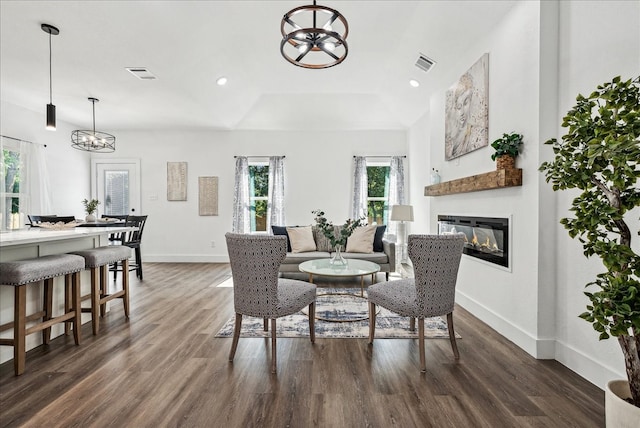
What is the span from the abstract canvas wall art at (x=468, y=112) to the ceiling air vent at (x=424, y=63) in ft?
Answer: 1.46

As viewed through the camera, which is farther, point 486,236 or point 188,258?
point 188,258

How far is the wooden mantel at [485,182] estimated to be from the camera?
8.23ft

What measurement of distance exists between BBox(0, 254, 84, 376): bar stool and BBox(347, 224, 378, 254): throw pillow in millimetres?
3390

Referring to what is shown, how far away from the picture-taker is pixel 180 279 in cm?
496

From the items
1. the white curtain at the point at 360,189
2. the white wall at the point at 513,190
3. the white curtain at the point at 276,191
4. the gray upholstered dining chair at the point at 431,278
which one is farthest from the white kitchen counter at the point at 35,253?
the white curtain at the point at 360,189

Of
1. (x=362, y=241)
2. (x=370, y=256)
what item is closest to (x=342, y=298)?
(x=370, y=256)

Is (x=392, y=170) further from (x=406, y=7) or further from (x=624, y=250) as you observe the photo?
(x=624, y=250)

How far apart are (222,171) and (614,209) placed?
632 cm

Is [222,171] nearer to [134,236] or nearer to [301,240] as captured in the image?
[134,236]

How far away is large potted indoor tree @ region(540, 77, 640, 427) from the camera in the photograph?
1.11 metres

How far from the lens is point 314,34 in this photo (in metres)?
2.51

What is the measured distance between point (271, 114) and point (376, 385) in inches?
218

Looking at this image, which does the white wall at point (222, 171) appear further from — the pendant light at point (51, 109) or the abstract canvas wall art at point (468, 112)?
the pendant light at point (51, 109)

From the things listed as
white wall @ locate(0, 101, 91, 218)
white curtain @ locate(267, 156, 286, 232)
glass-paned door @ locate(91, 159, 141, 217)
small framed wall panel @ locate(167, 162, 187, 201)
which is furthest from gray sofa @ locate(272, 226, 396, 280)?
white wall @ locate(0, 101, 91, 218)
